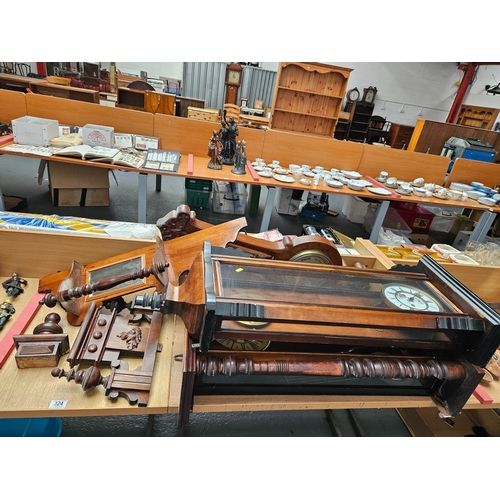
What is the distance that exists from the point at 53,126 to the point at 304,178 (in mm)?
2496

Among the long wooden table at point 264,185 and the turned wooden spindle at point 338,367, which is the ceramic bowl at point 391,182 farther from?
the turned wooden spindle at point 338,367

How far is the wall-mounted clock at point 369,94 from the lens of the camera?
7.73m

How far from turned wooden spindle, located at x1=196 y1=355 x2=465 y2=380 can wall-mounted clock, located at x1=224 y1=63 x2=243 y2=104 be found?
7.98 metres

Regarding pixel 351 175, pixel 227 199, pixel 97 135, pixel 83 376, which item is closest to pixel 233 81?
pixel 227 199

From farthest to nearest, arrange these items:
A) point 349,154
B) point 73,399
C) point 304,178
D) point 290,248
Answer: point 349,154
point 304,178
point 290,248
point 73,399

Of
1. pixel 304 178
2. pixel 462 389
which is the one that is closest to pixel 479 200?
pixel 304 178

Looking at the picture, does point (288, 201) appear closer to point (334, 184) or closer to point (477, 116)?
point (334, 184)

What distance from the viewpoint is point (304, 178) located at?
3521 mm

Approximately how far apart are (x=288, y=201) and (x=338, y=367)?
3503 millimetres

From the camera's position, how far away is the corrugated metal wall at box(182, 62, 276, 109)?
8.21m

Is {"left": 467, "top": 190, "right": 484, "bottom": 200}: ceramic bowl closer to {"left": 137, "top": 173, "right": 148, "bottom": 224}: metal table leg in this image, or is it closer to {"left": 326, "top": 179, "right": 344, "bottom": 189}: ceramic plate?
{"left": 326, "top": 179, "right": 344, "bottom": 189}: ceramic plate

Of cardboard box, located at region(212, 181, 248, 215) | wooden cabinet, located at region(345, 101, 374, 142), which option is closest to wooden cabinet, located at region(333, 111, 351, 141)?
wooden cabinet, located at region(345, 101, 374, 142)

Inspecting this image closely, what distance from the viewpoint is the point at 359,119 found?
786 cm

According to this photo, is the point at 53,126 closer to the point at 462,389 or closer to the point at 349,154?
the point at 349,154
